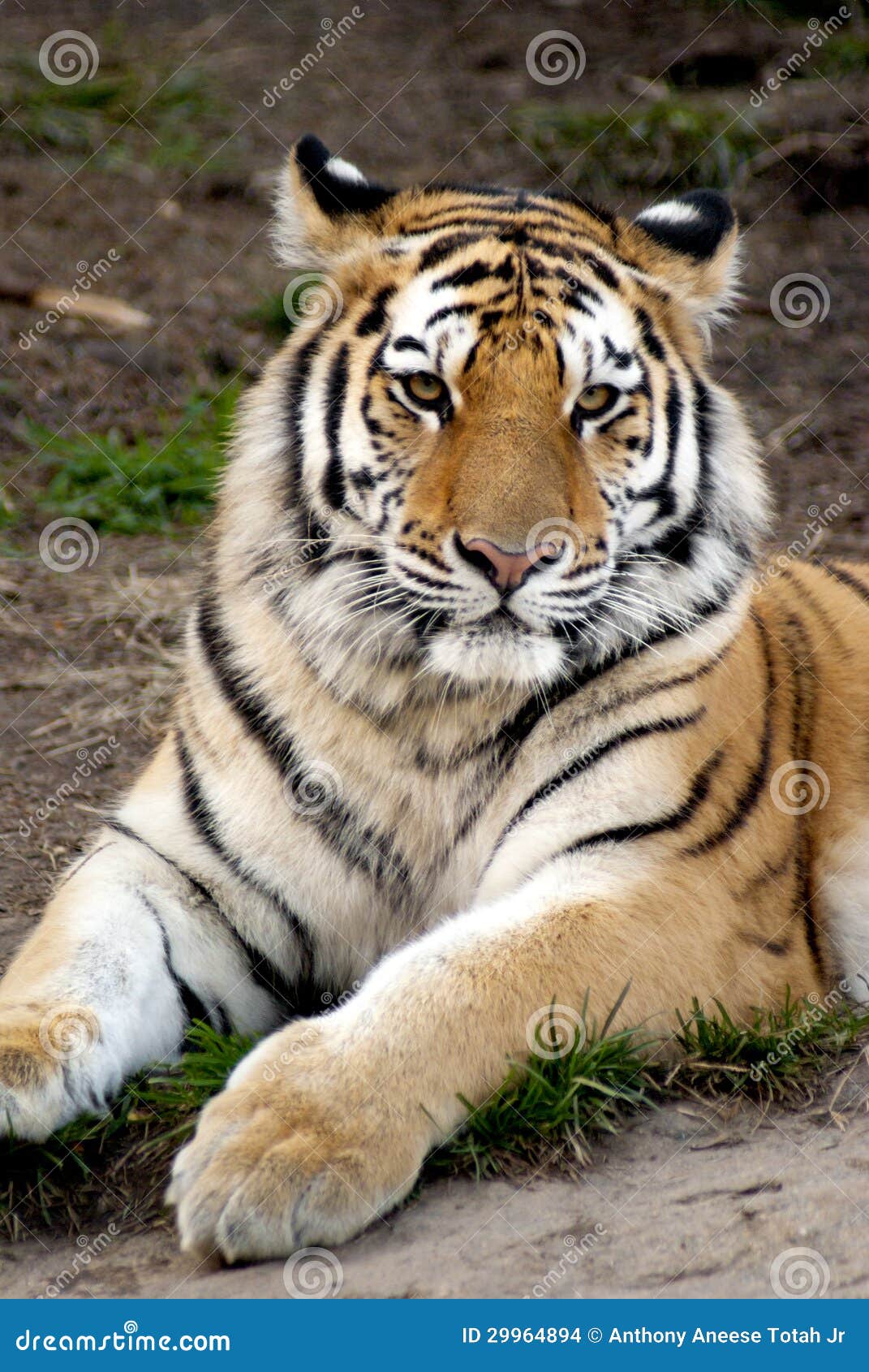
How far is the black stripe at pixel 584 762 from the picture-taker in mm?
2719

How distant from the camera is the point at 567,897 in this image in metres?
2.54

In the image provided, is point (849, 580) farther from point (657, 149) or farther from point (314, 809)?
point (657, 149)

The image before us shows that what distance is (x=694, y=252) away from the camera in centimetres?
300

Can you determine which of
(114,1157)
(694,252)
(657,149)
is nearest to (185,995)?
(114,1157)

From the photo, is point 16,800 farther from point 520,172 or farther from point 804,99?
point 804,99

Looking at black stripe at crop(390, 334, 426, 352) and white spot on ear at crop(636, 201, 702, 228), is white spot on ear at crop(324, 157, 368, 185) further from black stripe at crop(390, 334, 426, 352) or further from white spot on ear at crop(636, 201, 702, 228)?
white spot on ear at crop(636, 201, 702, 228)

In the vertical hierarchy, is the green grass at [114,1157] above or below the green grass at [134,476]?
below

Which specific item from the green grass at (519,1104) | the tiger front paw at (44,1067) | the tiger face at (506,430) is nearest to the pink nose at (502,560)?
the tiger face at (506,430)

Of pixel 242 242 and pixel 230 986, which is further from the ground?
pixel 242 242

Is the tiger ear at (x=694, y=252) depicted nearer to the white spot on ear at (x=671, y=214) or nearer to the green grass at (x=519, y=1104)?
the white spot on ear at (x=671, y=214)

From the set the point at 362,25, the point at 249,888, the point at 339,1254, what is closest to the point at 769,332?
the point at 362,25

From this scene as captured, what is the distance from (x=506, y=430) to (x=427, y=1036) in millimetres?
1009

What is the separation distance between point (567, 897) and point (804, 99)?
19.0 ft

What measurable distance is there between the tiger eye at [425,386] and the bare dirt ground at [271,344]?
1.29 m
